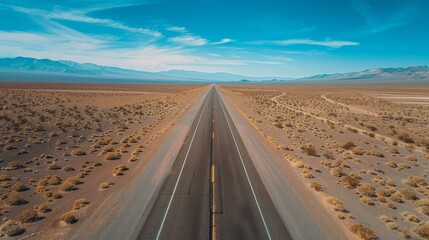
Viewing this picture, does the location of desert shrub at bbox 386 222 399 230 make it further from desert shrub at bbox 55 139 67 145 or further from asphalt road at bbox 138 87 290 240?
desert shrub at bbox 55 139 67 145

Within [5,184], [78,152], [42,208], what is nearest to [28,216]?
[42,208]

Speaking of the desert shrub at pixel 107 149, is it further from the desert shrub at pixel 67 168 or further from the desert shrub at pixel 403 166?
the desert shrub at pixel 403 166

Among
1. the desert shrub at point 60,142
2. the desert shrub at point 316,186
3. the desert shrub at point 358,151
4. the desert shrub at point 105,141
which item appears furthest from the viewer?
the desert shrub at point 105,141

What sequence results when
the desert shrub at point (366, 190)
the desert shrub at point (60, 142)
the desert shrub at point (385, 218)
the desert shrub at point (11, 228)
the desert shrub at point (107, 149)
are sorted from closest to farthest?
the desert shrub at point (11, 228), the desert shrub at point (385, 218), the desert shrub at point (366, 190), the desert shrub at point (107, 149), the desert shrub at point (60, 142)

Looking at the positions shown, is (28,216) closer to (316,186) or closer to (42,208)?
(42,208)

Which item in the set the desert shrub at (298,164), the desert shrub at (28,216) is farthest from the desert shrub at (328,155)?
the desert shrub at (28,216)

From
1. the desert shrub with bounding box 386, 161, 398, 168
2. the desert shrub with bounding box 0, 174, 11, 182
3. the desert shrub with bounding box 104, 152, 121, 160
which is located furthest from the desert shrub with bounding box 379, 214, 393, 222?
the desert shrub with bounding box 0, 174, 11, 182
